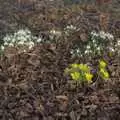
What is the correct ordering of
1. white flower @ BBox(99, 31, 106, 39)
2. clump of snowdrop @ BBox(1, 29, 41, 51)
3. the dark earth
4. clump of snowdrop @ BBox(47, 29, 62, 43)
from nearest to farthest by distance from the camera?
the dark earth → clump of snowdrop @ BBox(1, 29, 41, 51) → clump of snowdrop @ BBox(47, 29, 62, 43) → white flower @ BBox(99, 31, 106, 39)

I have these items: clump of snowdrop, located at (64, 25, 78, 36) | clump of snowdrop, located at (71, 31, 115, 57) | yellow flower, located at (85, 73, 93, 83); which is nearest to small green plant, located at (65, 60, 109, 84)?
yellow flower, located at (85, 73, 93, 83)

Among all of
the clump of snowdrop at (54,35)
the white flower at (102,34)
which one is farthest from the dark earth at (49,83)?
the white flower at (102,34)

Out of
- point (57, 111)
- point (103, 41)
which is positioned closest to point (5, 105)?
point (57, 111)

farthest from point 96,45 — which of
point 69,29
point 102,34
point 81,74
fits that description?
point 81,74

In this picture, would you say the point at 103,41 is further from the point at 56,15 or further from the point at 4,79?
the point at 4,79

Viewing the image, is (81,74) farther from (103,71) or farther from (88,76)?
(103,71)

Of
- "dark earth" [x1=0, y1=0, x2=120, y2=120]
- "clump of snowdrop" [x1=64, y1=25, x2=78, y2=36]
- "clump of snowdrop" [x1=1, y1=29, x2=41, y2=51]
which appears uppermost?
"clump of snowdrop" [x1=64, y1=25, x2=78, y2=36]

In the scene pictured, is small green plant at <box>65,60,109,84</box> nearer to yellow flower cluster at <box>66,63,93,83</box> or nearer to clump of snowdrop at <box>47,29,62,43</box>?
yellow flower cluster at <box>66,63,93,83</box>
